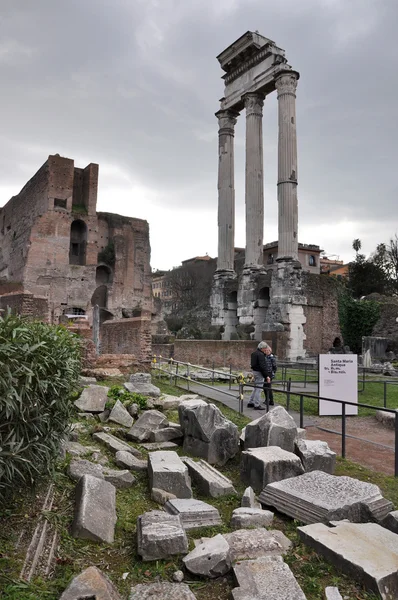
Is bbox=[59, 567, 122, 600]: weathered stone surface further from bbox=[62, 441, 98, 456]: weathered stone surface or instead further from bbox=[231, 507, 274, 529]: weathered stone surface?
bbox=[62, 441, 98, 456]: weathered stone surface

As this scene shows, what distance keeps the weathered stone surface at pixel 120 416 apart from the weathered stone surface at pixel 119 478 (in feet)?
6.63

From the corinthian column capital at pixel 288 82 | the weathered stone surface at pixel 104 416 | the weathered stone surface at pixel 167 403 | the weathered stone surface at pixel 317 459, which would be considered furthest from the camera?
the corinthian column capital at pixel 288 82

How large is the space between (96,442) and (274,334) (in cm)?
1685

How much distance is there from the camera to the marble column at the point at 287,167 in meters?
23.0

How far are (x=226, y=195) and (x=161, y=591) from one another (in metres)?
25.2

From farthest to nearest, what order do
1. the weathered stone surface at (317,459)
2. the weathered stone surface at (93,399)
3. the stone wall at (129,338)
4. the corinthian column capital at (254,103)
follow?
the corinthian column capital at (254,103) < the stone wall at (129,338) < the weathered stone surface at (93,399) < the weathered stone surface at (317,459)

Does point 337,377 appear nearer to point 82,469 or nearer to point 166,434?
point 166,434

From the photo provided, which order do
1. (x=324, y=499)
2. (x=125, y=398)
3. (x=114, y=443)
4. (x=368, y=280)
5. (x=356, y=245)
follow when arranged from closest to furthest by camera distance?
(x=324, y=499), (x=114, y=443), (x=125, y=398), (x=368, y=280), (x=356, y=245)

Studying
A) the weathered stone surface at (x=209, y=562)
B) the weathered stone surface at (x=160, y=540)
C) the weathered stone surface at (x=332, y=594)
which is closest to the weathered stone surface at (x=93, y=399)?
the weathered stone surface at (x=160, y=540)

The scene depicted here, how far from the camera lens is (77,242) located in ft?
123

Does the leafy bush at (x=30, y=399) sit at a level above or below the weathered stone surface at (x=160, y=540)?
above

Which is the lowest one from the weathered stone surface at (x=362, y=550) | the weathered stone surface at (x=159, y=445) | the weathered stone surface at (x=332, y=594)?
the weathered stone surface at (x=332, y=594)

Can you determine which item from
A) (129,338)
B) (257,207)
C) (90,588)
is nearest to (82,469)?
(90,588)

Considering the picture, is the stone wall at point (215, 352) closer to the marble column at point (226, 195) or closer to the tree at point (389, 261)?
the marble column at point (226, 195)
